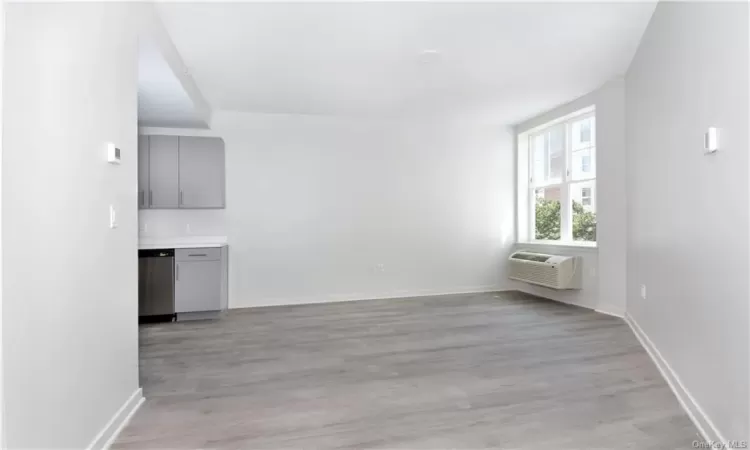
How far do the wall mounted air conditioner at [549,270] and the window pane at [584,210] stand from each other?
36 cm

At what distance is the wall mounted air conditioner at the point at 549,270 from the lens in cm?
548

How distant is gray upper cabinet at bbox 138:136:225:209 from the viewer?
17.1ft

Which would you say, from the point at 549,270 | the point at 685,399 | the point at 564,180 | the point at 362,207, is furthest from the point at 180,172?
the point at 685,399

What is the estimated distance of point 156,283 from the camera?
4965 mm

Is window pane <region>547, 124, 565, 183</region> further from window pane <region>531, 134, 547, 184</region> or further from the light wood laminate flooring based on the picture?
the light wood laminate flooring

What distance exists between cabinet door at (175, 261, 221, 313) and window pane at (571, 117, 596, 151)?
470cm

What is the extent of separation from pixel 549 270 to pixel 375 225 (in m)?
2.39

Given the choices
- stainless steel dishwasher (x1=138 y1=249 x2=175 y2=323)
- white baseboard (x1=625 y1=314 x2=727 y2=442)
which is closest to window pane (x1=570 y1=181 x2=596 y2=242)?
white baseboard (x1=625 y1=314 x2=727 y2=442)

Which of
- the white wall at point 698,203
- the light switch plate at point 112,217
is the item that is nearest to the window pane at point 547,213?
the white wall at point 698,203

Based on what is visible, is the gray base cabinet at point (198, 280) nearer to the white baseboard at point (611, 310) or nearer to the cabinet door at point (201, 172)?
the cabinet door at point (201, 172)

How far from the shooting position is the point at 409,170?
6.51 metres

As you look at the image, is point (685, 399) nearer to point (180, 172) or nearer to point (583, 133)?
point (583, 133)

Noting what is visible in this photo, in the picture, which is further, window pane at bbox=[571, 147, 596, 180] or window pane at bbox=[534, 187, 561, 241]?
window pane at bbox=[534, 187, 561, 241]

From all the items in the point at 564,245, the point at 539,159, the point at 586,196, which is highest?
the point at 539,159
